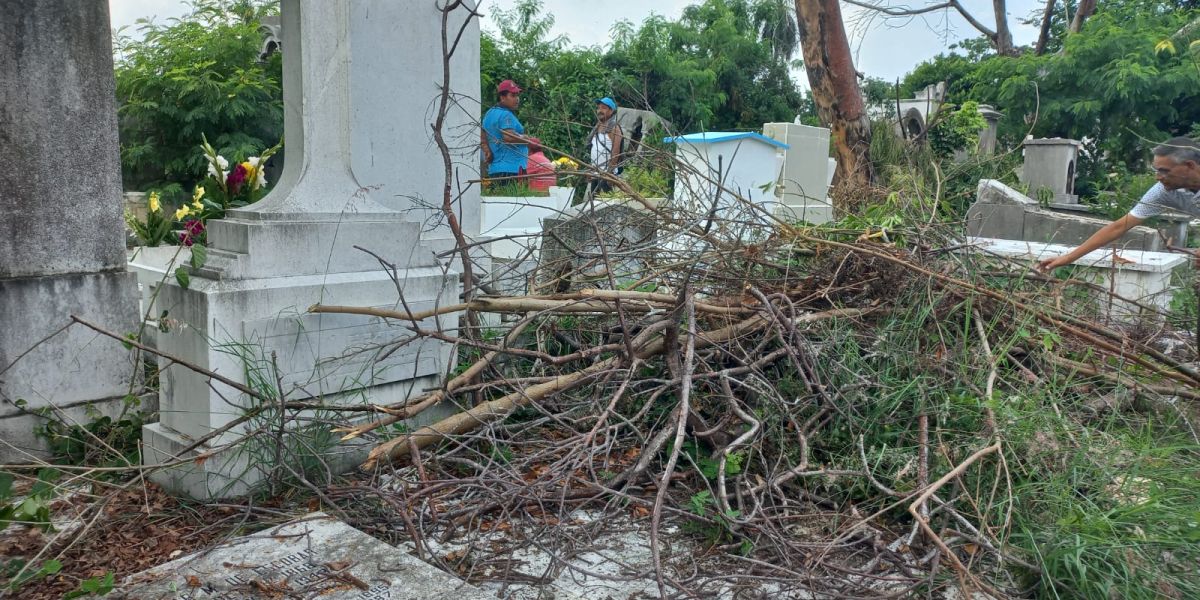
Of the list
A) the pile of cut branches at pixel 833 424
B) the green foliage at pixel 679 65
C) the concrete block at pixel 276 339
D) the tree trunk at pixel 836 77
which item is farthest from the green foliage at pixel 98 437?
the green foliage at pixel 679 65

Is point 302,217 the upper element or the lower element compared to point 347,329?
upper

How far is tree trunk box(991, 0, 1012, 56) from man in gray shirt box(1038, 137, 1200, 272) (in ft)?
75.3

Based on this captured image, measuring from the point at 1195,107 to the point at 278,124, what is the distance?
70.8 feet

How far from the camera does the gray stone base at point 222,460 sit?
3.27 metres

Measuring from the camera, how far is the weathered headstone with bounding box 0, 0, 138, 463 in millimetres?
3668

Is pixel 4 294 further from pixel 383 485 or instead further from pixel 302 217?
pixel 383 485

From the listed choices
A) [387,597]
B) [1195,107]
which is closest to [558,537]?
[387,597]

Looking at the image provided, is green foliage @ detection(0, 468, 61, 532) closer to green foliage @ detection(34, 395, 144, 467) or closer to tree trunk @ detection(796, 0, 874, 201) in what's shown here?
green foliage @ detection(34, 395, 144, 467)

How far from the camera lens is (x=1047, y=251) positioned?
6.04 m

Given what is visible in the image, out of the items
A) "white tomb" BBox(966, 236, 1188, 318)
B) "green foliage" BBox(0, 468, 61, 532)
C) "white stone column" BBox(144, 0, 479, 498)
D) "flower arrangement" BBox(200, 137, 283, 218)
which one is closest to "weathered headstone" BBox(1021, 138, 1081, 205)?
"white tomb" BBox(966, 236, 1188, 318)

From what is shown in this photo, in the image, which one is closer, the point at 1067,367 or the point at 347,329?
the point at 347,329

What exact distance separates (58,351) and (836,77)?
25.7 ft

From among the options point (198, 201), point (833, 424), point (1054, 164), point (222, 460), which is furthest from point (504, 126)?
point (1054, 164)

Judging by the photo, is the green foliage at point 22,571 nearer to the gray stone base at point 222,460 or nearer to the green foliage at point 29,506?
the green foliage at point 29,506
